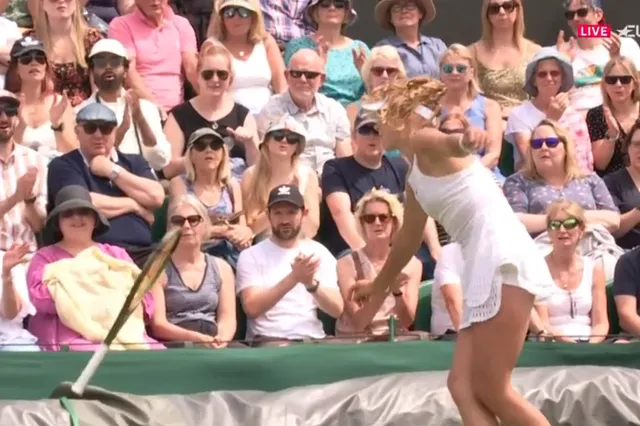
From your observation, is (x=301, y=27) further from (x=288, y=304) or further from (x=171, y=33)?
(x=288, y=304)

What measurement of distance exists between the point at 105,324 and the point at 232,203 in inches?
51.6

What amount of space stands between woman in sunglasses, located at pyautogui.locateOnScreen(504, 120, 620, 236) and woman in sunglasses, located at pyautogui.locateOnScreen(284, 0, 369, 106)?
1474 millimetres

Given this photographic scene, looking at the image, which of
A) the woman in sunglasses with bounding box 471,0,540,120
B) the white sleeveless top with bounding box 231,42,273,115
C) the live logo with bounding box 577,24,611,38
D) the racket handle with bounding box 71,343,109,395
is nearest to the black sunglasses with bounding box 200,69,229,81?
the white sleeveless top with bounding box 231,42,273,115

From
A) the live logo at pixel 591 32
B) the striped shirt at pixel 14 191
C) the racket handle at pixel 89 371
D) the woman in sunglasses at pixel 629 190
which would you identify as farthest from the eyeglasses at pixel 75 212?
the live logo at pixel 591 32

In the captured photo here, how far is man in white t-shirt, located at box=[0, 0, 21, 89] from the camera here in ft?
27.5

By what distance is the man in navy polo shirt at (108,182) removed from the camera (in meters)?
7.47

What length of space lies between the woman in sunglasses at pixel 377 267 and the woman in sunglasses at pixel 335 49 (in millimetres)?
2023

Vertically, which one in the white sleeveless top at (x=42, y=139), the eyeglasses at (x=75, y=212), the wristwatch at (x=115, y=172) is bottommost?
the eyeglasses at (x=75, y=212)

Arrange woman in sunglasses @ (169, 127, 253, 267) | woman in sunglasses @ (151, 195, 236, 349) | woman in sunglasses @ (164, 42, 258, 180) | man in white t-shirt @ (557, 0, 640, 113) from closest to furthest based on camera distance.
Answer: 1. woman in sunglasses @ (151, 195, 236, 349)
2. woman in sunglasses @ (169, 127, 253, 267)
3. woman in sunglasses @ (164, 42, 258, 180)
4. man in white t-shirt @ (557, 0, 640, 113)

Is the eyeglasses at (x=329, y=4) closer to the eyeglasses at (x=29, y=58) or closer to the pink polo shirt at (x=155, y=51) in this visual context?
the pink polo shirt at (x=155, y=51)

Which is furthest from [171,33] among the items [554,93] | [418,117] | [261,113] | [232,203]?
[418,117]

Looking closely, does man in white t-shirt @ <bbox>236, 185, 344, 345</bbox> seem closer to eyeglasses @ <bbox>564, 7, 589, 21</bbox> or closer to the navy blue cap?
the navy blue cap

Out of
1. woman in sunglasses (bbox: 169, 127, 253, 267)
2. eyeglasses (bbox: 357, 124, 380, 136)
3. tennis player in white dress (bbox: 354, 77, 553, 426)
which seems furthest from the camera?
eyeglasses (bbox: 357, 124, 380, 136)

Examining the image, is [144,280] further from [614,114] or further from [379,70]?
[614,114]
